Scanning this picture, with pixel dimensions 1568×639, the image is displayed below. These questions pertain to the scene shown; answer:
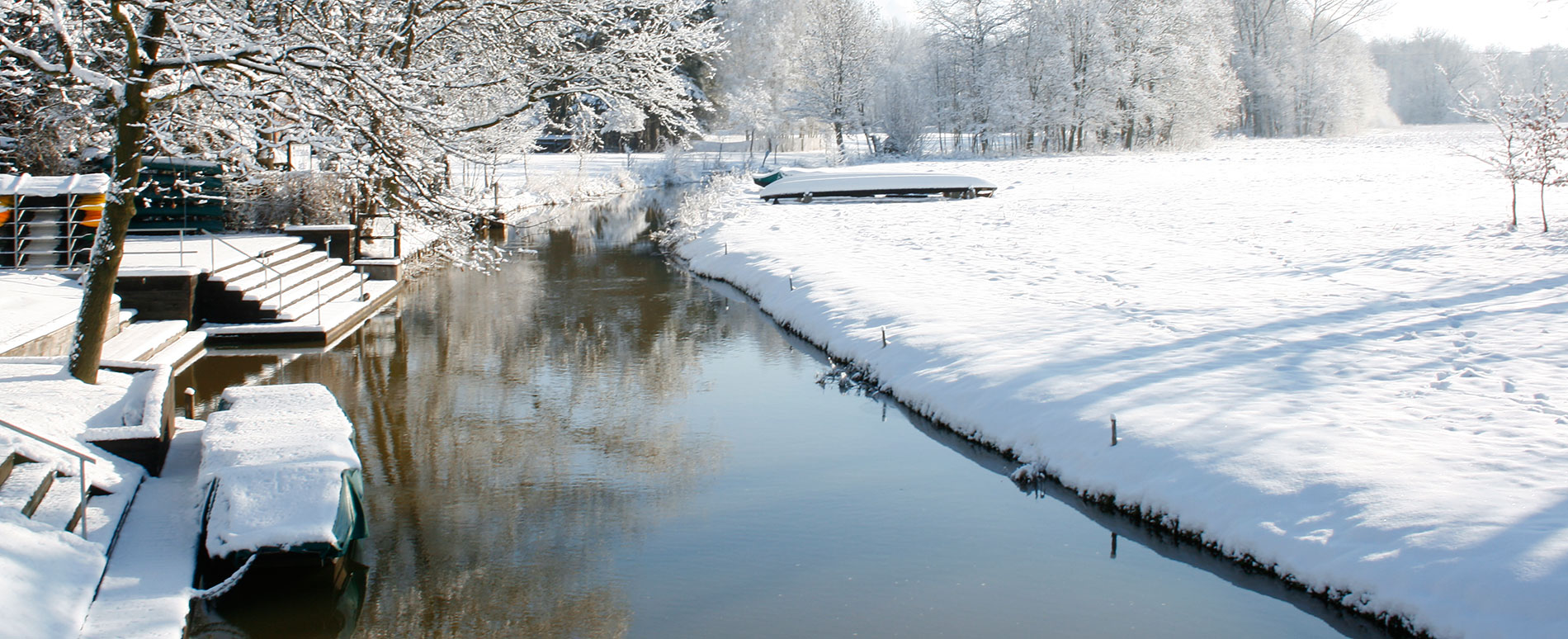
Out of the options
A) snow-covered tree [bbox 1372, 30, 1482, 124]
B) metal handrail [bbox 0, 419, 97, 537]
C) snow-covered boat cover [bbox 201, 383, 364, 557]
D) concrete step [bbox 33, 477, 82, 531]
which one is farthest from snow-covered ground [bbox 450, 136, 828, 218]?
snow-covered tree [bbox 1372, 30, 1482, 124]

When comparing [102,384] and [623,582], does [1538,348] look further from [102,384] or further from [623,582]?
[102,384]

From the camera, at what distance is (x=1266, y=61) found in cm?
6806

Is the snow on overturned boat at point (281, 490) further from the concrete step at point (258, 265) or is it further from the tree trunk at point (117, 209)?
the concrete step at point (258, 265)

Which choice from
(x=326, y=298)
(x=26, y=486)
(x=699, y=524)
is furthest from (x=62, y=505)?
(x=326, y=298)

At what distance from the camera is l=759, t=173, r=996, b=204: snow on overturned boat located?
108ft

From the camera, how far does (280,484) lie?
23.3ft

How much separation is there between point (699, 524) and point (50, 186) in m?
12.6

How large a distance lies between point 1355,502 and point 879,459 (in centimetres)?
410

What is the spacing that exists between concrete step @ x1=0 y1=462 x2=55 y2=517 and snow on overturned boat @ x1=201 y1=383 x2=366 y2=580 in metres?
0.92

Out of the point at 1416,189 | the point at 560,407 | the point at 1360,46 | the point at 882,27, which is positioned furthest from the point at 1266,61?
the point at 560,407

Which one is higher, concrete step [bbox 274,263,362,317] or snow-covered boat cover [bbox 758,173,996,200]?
snow-covered boat cover [bbox 758,173,996,200]

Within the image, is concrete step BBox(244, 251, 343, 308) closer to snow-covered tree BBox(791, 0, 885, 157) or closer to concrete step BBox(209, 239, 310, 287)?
concrete step BBox(209, 239, 310, 287)

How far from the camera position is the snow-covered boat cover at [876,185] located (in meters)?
33.0

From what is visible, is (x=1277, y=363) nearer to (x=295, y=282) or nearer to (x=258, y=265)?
(x=295, y=282)
